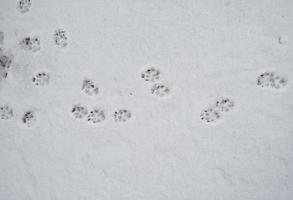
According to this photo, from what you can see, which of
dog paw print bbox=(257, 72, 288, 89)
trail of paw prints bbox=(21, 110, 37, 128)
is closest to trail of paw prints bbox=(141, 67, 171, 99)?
dog paw print bbox=(257, 72, 288, 89)

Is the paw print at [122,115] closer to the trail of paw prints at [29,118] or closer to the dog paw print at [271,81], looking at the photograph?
the trail of paw prints at [29,118]

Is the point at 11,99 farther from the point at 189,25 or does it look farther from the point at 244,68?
the point at 244,68

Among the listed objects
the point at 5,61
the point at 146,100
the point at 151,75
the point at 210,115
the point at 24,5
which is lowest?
the point at 210,115

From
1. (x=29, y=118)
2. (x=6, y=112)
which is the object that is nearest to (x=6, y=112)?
(x=6, y=112)

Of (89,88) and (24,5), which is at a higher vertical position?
(24,5)

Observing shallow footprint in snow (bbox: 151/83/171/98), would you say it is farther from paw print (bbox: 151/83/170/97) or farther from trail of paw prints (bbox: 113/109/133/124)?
trail of paw prints (bbox: 113/109/133/124)

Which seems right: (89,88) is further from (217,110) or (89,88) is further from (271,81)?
(271,81)

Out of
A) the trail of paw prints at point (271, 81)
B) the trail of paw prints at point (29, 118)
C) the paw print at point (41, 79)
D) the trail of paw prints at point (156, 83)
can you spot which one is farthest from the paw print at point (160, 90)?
the trail of paw prints at point (29, 118)

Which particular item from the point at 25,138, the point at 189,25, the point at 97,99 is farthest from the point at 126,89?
the point at 25,138
